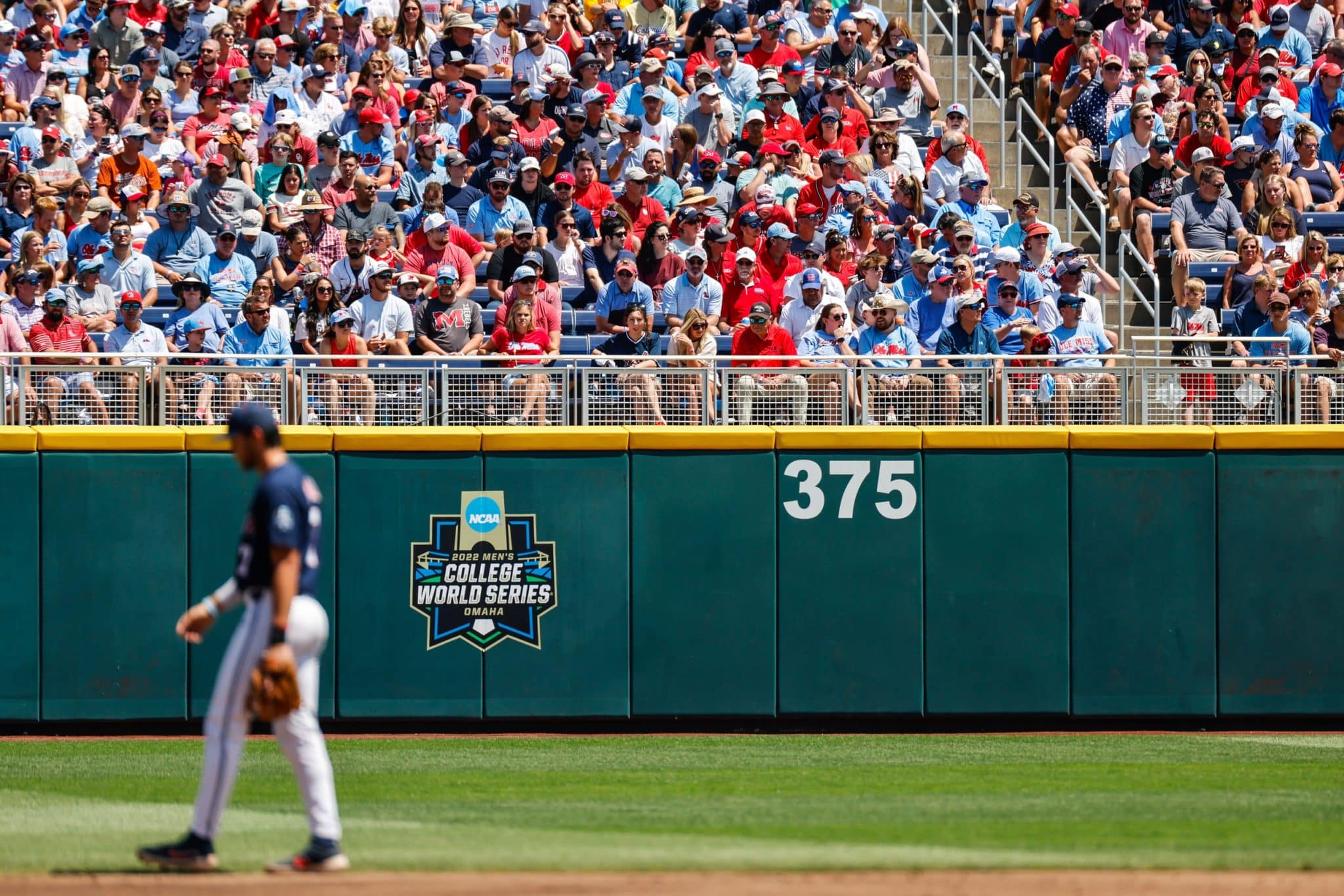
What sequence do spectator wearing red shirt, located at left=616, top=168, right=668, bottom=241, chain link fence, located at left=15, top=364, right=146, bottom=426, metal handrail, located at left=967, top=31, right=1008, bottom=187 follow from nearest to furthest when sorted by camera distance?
1. chain link fence, located at left=15, top=364, right=146, bottom=426
2. spectator wearing red shirt, located at left=616, top=168, right=668, bottom=241
3. metal handrail, located at left=967, top=31, right=1008, bottom=187

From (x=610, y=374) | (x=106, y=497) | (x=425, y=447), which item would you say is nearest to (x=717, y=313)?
(x=610, y=374)

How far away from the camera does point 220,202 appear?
17.4m

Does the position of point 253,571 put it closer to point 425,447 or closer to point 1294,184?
point 425,447

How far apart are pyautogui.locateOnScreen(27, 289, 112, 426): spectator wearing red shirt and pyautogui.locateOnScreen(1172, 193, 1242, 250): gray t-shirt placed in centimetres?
1015

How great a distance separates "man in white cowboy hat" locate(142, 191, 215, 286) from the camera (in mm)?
16875

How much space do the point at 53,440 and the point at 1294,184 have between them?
12.0 m

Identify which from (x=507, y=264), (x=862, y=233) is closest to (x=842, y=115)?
(x=862, y=233)

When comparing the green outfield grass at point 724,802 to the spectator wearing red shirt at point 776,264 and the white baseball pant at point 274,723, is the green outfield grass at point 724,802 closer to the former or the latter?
the white baseball pant at point 274,723

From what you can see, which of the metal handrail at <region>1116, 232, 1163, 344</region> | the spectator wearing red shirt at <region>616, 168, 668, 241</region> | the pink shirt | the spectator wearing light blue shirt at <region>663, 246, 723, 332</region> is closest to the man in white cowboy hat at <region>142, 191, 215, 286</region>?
the spectator wearing red shirt at <region>616, 168, 668, 241</region>

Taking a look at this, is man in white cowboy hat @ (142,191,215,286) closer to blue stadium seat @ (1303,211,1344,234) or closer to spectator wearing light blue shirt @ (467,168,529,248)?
spectator wearing light blue shirt @ (467,168,529,248)

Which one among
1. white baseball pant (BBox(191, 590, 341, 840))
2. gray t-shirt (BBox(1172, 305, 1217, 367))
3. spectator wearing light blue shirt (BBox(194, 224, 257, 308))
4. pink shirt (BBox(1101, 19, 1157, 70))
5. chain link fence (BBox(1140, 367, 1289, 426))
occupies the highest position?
pink shirt (BBox(1101, 19, 1157, 70))

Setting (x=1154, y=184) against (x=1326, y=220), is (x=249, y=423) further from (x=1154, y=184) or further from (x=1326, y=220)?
(x=1326, y=220)

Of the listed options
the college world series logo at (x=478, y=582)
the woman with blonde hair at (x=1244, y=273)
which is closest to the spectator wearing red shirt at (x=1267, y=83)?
the woman with blonde hair at (x=1244, y=273)

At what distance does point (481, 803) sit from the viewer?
10.1m
